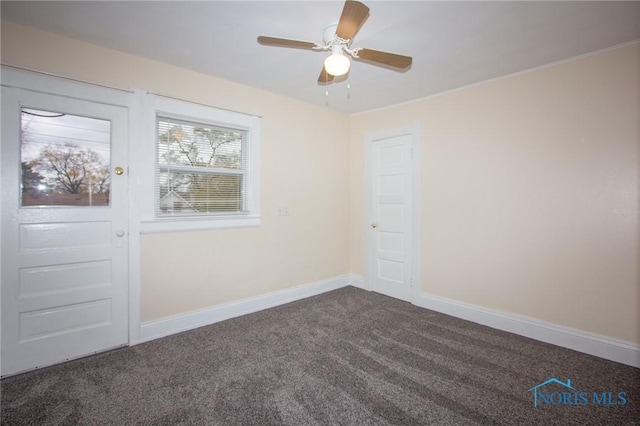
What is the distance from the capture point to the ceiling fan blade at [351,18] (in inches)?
63.0

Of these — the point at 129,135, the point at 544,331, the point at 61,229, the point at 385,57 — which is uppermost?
the point at 385,57

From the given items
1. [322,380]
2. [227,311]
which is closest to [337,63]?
[322,380]

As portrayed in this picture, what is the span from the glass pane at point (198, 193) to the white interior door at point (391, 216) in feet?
6.30

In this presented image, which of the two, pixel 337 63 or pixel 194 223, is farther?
pixel 194 223

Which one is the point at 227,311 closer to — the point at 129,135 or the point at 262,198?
the point at 262,198

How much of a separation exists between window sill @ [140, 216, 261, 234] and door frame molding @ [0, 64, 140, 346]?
4.5 inches

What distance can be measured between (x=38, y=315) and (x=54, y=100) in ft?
5.60

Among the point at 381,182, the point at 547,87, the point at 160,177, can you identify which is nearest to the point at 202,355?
the point at 160,177

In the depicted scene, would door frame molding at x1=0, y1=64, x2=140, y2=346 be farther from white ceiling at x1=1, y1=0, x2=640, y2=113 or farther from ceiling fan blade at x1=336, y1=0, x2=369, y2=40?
ceiling fan blade at x1=336, y1=0, x2=369, y2=40

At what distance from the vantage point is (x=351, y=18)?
1708 mm

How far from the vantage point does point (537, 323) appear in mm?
2906

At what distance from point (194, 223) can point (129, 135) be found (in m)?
0.99

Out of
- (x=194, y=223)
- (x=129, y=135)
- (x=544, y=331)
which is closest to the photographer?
(x=129, y=135)

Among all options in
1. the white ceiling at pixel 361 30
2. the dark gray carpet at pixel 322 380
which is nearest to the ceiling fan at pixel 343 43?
the white ceiling at pixel 361 30
